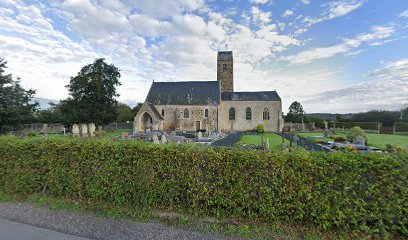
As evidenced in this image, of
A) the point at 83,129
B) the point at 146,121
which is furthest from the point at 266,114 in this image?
the point at 83,129

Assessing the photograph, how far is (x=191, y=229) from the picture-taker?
3146mm

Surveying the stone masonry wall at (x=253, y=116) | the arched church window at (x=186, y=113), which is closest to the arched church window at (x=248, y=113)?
the stone masonry wall at (x=253, y=116)

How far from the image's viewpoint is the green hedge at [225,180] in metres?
2.92

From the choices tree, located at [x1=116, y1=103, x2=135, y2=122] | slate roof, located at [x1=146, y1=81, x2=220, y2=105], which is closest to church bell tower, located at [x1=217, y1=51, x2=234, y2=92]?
slate roof, located at [x1=146, y1=81, x2=220, y2=105]

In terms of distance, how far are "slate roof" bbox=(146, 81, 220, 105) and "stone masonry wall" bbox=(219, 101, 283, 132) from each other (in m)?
3.39

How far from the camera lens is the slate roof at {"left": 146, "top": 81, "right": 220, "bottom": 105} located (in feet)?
120

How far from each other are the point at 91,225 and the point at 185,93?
117ft

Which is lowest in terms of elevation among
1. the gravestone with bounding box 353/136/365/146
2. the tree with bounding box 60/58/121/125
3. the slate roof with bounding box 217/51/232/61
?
the gravestone with bounding box 353/136/365/146

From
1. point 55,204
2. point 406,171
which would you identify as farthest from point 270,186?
point 55,204

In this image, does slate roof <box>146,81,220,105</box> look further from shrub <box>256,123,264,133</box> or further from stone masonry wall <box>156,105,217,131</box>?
shrub <box>256,123,264,133</box>

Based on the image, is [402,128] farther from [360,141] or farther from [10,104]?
[10,104]

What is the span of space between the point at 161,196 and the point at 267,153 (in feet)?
7.81

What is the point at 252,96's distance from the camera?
124 ft

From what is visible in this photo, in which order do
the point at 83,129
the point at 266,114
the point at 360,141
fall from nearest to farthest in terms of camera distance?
the point at 360,141 < the point at 83,129 < the point at 266,114
